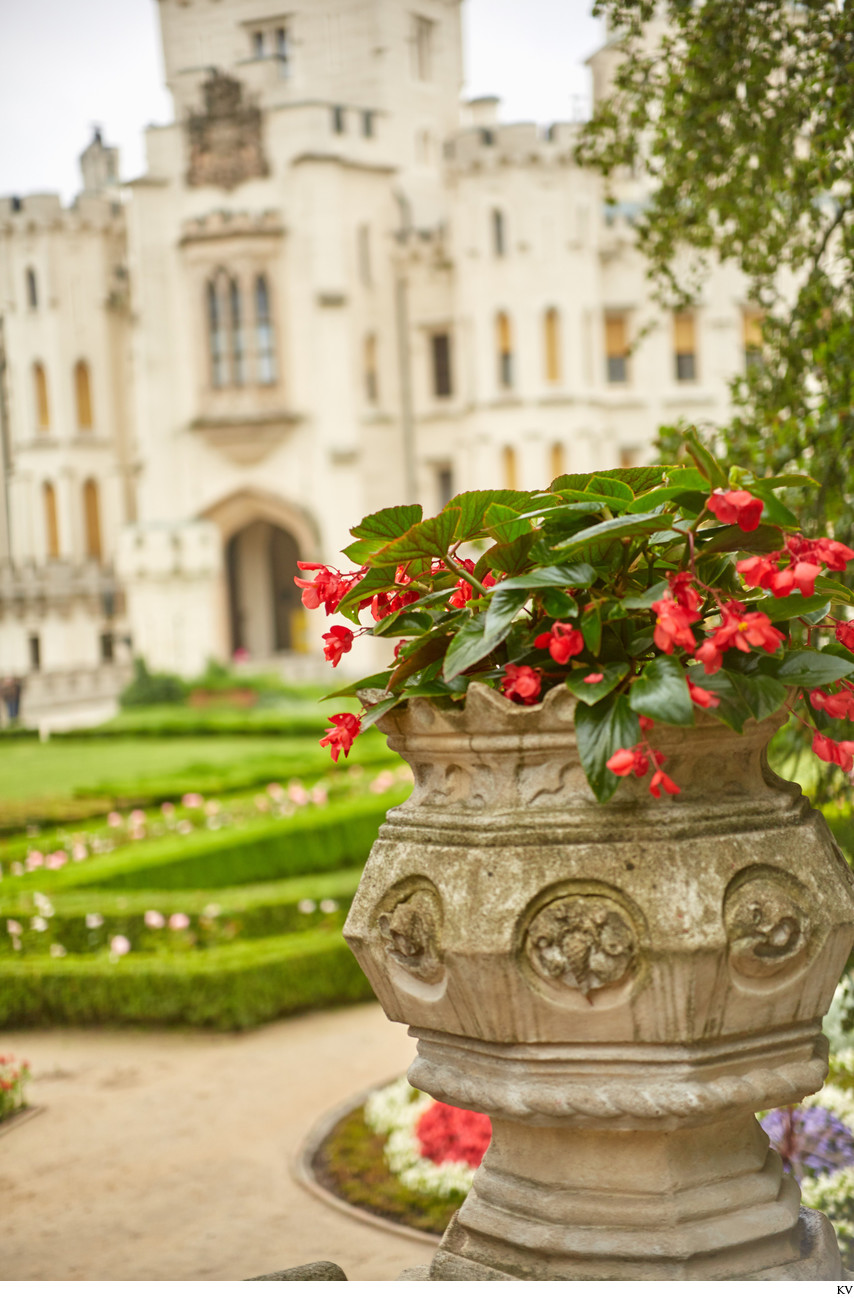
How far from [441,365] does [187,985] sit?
2393cm

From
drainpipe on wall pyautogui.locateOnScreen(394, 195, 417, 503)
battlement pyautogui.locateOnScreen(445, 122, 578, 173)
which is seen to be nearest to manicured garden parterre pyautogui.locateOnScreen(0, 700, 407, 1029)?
drainpipe on wall pyautogui.locateOnScreen(394, 195, 417, 503)

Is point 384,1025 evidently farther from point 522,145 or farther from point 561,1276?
point 522,145

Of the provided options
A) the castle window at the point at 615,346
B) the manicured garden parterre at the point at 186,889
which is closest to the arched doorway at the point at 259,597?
the castle window at the point at 615,346

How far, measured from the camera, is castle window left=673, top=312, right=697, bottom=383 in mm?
28672

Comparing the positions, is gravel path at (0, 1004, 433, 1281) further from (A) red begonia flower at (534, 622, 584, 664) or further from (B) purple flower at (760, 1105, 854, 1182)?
(A) red begonia flower at (534, 622, 584, 664)

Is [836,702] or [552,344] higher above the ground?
[552,344]

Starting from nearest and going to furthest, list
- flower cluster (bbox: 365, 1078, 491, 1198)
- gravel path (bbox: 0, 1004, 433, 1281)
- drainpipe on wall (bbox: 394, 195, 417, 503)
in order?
gravel path (bbox: 0, 1004, 433, 1281) → flower cluster (bbox: 365, 1078, 491, 1198) → drainpipe on wall (bbox: 394, 195, 417, 503)

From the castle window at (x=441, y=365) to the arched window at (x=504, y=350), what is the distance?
1392mm

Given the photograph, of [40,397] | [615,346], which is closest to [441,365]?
[615,346]

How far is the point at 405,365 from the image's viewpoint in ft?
95.2

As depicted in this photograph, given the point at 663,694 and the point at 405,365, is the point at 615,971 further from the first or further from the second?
the point at 405,365

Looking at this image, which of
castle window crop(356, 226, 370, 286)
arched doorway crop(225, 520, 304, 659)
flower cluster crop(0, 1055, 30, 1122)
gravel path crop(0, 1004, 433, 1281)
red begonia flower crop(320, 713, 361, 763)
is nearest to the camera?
red begonia flower crop(320, 713, 361, 763)

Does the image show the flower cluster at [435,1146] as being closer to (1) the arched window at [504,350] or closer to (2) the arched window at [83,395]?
(1) the arched window at [504,350]

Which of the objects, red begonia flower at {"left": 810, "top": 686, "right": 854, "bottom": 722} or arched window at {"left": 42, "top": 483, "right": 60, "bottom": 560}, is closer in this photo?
red begonia flower at {"left": 810, "top": 686, "right": 854, "bottom": 722}
